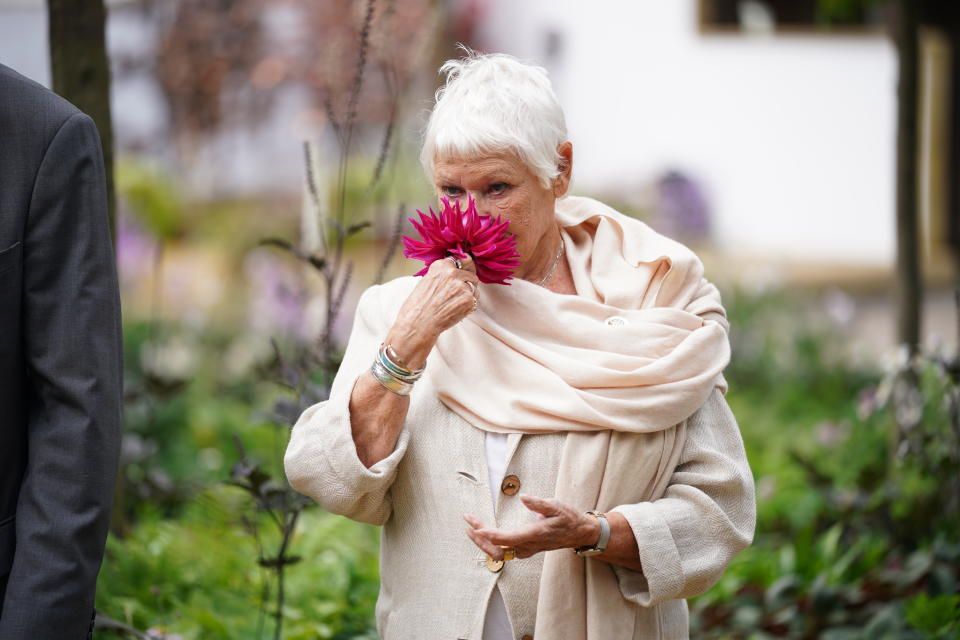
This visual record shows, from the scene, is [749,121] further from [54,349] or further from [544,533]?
[54,349]

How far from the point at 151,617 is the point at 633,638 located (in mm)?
1568

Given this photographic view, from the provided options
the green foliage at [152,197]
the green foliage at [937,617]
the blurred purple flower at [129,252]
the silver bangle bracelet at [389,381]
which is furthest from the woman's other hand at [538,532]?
the green foliage at [152,197]

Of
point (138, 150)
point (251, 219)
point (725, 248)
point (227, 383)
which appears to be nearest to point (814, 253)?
point (725, 248)

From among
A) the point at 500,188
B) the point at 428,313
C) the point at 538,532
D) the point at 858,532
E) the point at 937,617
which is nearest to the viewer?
the point at 538,532

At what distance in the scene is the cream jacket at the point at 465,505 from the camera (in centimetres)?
219

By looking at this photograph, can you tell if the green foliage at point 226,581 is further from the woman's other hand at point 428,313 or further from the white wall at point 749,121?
the white wall at point 749,121

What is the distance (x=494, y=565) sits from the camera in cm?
224

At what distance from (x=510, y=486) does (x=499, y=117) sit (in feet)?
2.32

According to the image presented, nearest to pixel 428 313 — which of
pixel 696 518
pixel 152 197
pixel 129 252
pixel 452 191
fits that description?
pixel 452 191

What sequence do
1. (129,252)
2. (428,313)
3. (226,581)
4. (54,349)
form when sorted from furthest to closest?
(129,252)
(226,581)
(428,313)
(54,349)

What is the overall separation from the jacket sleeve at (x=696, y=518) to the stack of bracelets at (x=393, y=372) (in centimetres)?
46

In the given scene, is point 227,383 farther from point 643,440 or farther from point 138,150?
point 138,150

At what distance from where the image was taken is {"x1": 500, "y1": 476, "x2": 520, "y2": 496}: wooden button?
7.31ft

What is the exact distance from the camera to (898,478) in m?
4.91
